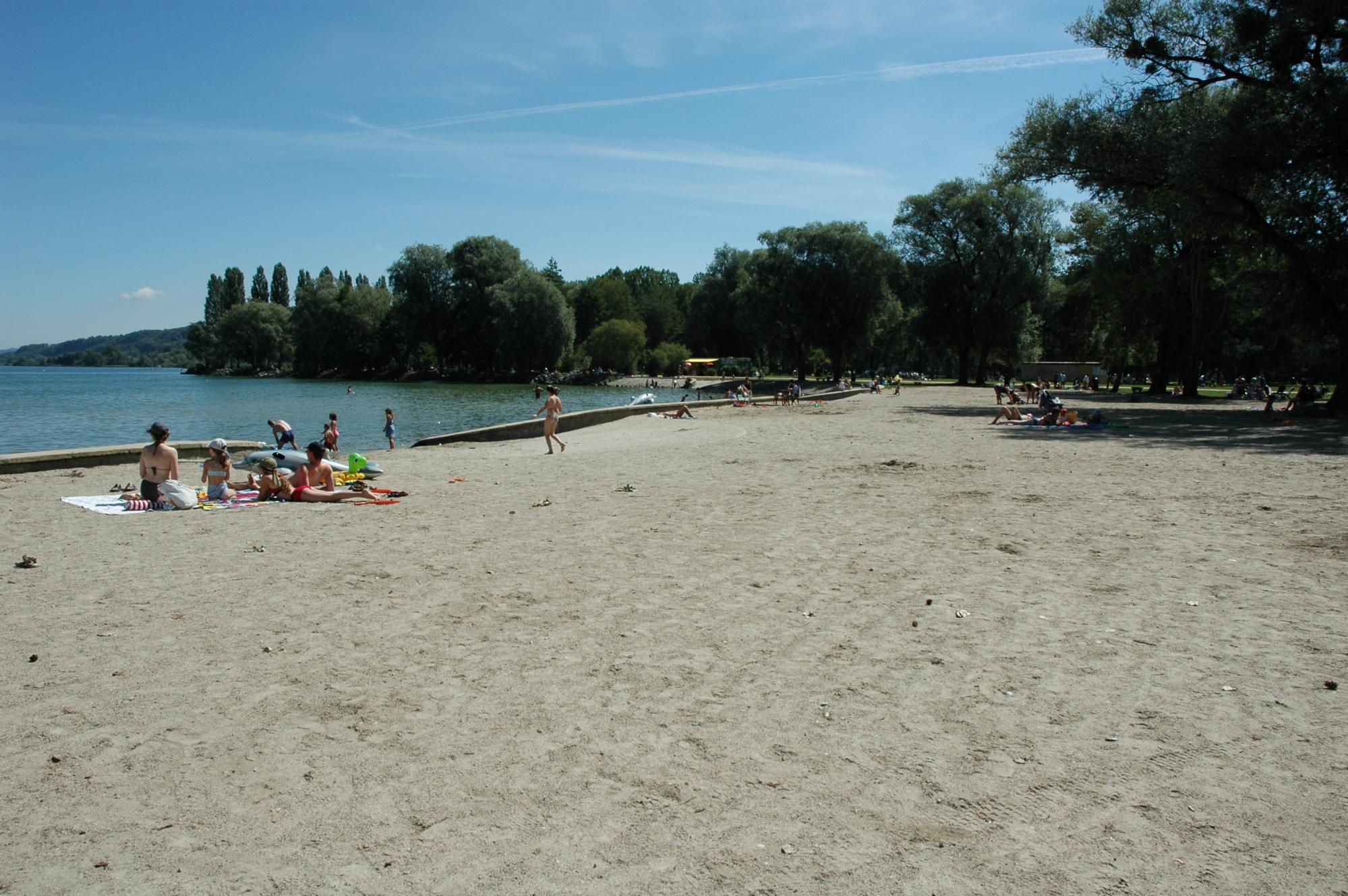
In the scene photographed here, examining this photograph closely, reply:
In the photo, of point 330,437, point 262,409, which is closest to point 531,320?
point 262,409

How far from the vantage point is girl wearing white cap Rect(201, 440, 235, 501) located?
40.7ft

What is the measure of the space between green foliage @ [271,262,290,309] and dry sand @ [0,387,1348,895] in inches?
6140

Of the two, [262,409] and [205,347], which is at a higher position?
[205,347]

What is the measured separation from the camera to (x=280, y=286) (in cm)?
15212

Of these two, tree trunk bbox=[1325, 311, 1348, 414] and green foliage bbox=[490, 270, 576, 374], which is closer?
tree trunk bbox=[1325, 311, 1348, 414]

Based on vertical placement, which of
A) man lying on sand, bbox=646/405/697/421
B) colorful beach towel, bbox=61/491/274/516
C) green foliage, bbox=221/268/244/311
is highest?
green foliage, bbox=221/268/244/311

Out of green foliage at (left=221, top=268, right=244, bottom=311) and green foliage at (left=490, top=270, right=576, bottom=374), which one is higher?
green foliage at (left=221, top=268, right=244, bottom=311)

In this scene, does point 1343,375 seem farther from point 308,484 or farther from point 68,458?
point 68,458

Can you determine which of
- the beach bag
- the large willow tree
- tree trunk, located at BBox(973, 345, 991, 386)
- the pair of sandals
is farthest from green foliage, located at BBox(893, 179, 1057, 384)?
the beach bag

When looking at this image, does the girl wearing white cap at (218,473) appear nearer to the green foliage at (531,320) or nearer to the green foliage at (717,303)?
the green foliage at (531,320)

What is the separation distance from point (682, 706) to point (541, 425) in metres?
21.1

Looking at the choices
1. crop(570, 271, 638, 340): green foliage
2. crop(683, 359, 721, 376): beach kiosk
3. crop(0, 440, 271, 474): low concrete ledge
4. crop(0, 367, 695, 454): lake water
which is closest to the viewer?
crop(0, 440, 271, 474): low concrete ledge

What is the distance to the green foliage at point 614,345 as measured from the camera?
97.0m

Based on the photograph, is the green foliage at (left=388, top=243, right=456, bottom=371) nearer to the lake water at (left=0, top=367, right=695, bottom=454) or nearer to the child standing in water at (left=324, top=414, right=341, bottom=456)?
the lake water at (left=0, top=367, right=695, bottom=454)
